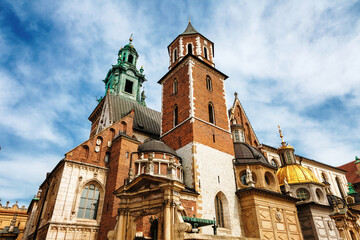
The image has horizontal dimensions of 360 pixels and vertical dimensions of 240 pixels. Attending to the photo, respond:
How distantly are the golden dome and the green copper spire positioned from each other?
21845 millimetres

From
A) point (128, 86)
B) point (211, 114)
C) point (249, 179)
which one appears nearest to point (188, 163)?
point (249, 179)

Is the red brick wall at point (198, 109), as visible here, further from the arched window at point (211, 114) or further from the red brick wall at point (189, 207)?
the red brick wall at point (189, 207)

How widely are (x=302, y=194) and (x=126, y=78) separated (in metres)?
27.3

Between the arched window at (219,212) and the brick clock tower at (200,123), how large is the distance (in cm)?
14

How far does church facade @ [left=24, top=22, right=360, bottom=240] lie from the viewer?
40.4ft

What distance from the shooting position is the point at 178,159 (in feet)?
60.9

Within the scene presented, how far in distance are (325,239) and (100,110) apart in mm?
25945

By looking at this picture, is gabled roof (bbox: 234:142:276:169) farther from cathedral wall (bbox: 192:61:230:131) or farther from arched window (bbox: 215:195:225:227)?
arched window (bbox: 215:195:225:227)

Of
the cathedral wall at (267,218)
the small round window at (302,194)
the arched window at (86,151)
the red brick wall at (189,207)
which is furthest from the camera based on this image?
the small round window at (302,194)

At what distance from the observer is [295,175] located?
2473cm

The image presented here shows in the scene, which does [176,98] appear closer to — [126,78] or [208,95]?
[208,95]

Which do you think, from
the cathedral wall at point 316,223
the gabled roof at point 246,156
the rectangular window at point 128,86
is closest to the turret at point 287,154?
the cathedral wall at point 316,223

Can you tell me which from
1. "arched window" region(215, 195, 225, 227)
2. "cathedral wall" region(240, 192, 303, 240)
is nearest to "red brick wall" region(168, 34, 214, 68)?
"arched window" region(215, 195, 225, 227)

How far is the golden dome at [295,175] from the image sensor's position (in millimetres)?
24214
